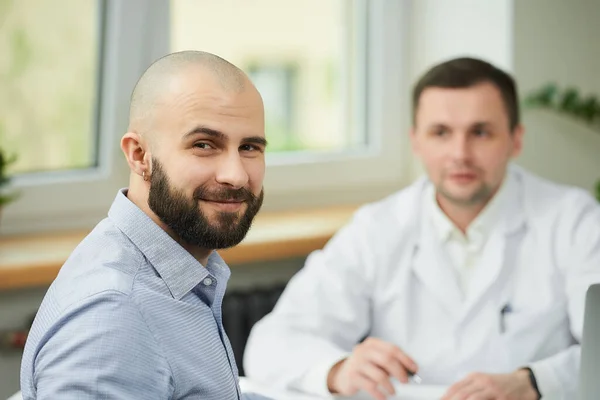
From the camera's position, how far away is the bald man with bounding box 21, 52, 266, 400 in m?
0.90

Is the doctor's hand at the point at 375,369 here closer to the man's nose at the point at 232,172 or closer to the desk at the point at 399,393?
the desk at the point at 399,393

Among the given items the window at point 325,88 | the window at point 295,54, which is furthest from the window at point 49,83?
the window at point 325,88

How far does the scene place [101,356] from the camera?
84 centimetres

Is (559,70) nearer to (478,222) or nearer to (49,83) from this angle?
(478,222)

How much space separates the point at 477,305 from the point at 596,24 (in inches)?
49.7

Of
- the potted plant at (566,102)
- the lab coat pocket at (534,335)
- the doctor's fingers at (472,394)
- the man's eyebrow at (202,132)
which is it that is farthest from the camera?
the potted plant at (566,102)

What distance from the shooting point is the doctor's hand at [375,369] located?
1543 mm

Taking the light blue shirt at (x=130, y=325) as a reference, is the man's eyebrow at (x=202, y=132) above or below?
above

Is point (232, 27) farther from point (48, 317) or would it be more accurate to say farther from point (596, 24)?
point (48, 317)

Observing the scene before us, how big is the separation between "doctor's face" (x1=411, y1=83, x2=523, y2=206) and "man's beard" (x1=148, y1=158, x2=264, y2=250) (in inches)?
41.4

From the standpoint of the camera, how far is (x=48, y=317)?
903 millimetres

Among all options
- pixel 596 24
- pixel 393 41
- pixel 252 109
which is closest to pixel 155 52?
pixel 393 41

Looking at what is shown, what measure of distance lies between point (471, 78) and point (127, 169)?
107cm

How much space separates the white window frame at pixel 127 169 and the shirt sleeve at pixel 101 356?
1.63 meters
